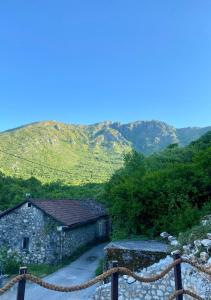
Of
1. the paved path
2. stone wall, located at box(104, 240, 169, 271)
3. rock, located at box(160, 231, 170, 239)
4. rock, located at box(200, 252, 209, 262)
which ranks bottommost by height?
the paved path

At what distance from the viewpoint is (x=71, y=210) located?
22.3 metres

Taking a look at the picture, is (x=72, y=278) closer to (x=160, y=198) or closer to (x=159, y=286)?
(x=160, y=198)

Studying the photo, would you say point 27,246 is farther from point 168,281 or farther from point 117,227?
point 168,281

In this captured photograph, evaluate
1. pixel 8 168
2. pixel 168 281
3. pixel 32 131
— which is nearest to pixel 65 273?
pixel 168 281

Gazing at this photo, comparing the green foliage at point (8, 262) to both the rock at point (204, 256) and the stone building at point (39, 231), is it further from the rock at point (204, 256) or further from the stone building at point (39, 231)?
the rock at point (204, 256)

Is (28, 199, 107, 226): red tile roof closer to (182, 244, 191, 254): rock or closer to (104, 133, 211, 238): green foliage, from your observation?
(104, 133, 211, 238): green foliage

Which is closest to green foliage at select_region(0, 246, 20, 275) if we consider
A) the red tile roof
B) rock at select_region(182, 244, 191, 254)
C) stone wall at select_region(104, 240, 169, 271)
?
the red tile roof

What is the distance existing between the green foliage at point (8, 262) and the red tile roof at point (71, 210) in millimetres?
3061

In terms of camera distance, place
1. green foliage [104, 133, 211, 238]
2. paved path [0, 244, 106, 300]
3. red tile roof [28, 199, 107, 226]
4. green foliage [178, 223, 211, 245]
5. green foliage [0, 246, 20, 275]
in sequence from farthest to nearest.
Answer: red tile roof [28, 199, 107, 226]
green foliage [0, 246, 20, 275]
green foliage [104, 133, 211, 238]
paved path [0, 244, 106, 300]
green foliage [178, 223, 211, 245]

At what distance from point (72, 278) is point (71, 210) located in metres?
7.37

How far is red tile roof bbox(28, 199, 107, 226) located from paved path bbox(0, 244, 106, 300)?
215 cm

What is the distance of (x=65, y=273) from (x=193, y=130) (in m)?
129

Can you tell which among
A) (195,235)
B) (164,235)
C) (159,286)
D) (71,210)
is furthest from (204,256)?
(71,210)

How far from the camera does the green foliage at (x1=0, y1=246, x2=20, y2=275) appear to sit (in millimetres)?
17203
